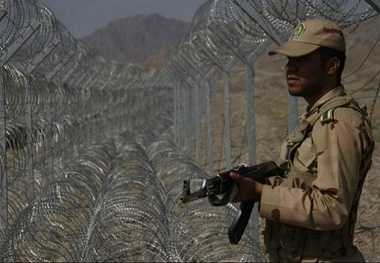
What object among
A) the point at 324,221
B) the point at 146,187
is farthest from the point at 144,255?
the point at 324,221

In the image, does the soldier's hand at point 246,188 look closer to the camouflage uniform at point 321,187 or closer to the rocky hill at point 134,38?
the camouflage uniform at point 321,187

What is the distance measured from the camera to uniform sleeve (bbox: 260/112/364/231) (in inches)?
99.3

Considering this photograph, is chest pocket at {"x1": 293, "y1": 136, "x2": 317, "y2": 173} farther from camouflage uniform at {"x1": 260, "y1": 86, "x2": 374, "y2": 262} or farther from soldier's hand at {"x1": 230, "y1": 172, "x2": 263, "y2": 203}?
soldier's hand at {"x1": 230, "y1": 172, "x2": 263, "y2": 203}

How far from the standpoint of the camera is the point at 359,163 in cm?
257

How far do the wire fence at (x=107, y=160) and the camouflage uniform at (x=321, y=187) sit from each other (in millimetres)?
1696

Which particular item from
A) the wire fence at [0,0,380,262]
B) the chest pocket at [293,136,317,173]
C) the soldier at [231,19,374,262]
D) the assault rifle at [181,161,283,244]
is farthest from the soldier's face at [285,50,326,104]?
the wire fence at [0,0,380,262]

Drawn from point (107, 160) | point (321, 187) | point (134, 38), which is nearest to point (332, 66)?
point (321, 187)

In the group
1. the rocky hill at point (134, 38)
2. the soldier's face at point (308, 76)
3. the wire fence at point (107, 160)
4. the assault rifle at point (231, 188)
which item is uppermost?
the soldier's face at point (308, 76)

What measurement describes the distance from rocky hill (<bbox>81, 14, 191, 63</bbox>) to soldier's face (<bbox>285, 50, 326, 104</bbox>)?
127553 millimetres

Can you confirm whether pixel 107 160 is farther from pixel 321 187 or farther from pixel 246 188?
pixel 321 187

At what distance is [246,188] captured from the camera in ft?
8.78

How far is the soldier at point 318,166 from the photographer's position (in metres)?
2.54

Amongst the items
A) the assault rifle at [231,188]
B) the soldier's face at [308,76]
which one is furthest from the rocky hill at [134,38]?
the soldier's face at [308,76]

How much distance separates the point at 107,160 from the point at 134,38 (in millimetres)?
134836
